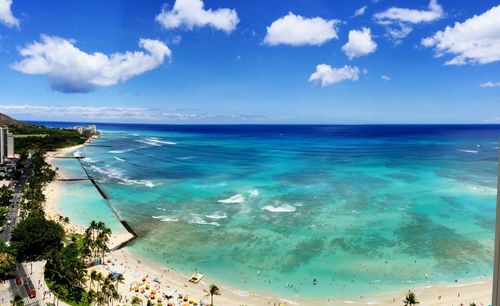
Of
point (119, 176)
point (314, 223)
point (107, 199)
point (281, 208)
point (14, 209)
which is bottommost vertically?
point (107, 199)

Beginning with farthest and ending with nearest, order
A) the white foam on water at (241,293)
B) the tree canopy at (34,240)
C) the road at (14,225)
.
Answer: the tree canopy at (34,240) < the white foam on water at (241,293) < the road at (14,225)

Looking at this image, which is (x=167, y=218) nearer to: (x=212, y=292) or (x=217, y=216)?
(x=217, y=216)

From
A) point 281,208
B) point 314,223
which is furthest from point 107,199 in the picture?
point 314,223

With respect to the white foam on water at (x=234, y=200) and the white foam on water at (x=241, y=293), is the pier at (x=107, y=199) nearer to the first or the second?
the white foam on water at (x=241, y=293)

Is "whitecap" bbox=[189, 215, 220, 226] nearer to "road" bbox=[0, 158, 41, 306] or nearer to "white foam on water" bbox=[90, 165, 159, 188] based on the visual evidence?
"road" bbox=[0, 158, 41, 306]

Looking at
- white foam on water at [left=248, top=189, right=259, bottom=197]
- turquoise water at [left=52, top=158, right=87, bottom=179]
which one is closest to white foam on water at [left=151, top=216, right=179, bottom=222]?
white foam on water at [left=248, top=189, right=259, bottom=197]

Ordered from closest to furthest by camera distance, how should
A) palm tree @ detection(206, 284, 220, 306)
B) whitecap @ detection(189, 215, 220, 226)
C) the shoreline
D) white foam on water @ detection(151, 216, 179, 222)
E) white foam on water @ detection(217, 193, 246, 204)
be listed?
palm tree @ detection(206, 284, 220, 306), the shoreline, whitecap @ detection(189, 215, 220, 226), white foam on water @ detection(151, 216, 179, 222), white foam on water @ detection(217, 193, 246, 204)

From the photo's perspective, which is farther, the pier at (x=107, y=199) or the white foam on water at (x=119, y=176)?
the white foam on water at (x=119, y=176)

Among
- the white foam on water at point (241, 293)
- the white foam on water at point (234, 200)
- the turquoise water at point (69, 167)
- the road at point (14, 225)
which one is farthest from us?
the turquoise water at point (69, 167)

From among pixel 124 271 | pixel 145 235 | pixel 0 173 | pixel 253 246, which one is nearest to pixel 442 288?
pixel 253 246

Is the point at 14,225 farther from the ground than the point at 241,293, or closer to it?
farther from the ground

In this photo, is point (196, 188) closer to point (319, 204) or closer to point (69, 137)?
point (319, 204)

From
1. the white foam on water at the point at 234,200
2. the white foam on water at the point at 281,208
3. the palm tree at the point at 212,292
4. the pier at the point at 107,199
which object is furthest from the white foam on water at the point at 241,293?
the white foam on water at the point at 234,200
